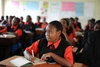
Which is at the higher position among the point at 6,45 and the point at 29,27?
the point at 29,27

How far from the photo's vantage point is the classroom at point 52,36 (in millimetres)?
1955

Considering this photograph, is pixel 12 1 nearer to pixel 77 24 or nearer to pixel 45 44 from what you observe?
pixel 77 24

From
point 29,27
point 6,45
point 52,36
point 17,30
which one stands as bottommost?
point 6,45

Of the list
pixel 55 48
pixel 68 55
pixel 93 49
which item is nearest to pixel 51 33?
pixel 55 48

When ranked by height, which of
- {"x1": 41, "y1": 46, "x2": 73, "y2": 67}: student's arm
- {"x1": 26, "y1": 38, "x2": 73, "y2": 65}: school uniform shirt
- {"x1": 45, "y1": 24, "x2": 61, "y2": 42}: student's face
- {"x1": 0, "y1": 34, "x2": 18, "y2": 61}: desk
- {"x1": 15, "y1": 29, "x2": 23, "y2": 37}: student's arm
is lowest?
{"x1": 0, "y1": 34, "x2": 18, "y2": 61}: desk

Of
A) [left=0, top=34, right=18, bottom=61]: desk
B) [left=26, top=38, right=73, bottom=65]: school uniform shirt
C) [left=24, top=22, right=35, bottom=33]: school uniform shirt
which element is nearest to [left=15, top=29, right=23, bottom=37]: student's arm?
[left=0, top=34, right=18, bottom=61]: desk

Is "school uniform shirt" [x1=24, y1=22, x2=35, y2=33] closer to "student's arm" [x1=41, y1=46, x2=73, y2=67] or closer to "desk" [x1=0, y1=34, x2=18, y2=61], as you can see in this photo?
"desk" [x1=0, y1=34, x2=18, y2=61]

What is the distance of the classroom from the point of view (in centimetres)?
196

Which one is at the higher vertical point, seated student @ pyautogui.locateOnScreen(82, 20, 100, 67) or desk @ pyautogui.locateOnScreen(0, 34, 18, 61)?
seated student @ pyautogui.locateOnScreen(82, 20, 100, 67)

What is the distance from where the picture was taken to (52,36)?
196 cm

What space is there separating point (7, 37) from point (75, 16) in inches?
210

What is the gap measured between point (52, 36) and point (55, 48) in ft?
0.49

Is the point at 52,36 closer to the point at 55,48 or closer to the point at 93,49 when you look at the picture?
the point at 55,48

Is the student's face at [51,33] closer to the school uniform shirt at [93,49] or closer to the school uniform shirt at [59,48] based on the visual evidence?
the school uniform shirt at [59,48]
